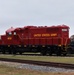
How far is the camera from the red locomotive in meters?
43.6

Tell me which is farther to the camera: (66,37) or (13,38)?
(13,38)

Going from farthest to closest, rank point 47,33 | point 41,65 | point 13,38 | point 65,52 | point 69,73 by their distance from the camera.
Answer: point 13,38
point 47,33
point 65,52
point 41,65
point 69,73

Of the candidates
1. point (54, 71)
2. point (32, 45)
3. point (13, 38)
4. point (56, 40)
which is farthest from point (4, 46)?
point (54, 71)

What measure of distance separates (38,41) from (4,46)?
20.9 ft

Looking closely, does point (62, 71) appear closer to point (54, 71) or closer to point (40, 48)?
point (54, 71)

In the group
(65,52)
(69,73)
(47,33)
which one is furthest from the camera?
(47,33)

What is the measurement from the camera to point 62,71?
20.3m

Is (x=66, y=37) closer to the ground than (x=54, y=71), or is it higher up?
higher up

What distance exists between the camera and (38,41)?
4575 cm

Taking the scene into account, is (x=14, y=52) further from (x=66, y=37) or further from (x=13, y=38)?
(x=66, y=37)

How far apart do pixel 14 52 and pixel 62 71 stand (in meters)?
27.4

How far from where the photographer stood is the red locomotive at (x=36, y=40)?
1716 inches

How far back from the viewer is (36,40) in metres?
45.9

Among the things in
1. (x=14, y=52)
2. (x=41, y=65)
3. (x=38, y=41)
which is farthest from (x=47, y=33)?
(x=41, y=65)
